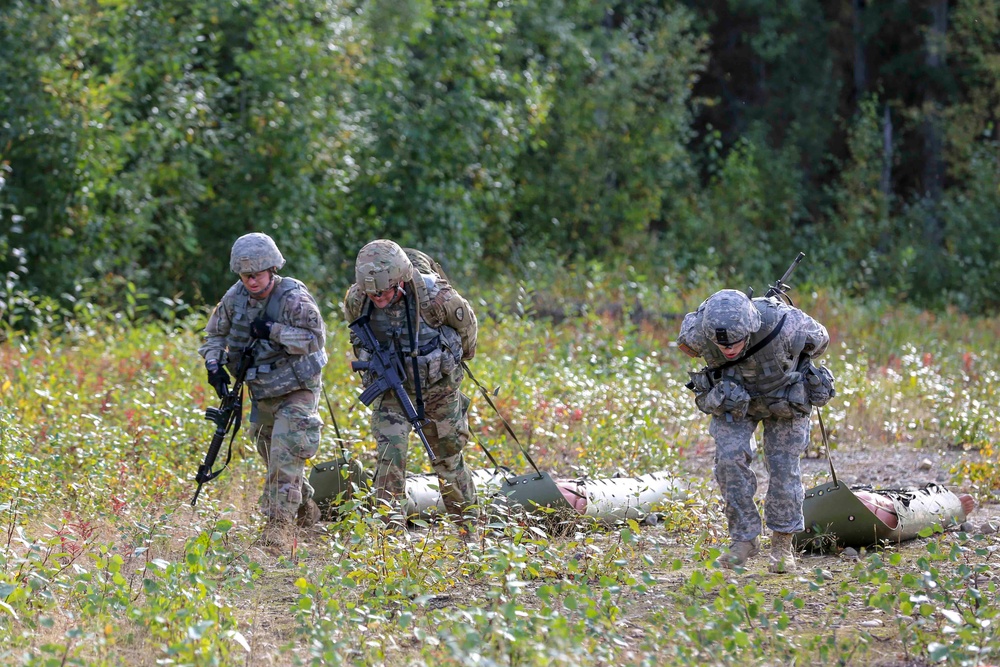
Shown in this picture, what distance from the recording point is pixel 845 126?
23.4m

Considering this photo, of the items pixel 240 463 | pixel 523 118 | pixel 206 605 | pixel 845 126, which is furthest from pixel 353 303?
pixel 845 126

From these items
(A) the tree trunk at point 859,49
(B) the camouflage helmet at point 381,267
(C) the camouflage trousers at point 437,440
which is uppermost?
(A) the tree trunk at point 859,49

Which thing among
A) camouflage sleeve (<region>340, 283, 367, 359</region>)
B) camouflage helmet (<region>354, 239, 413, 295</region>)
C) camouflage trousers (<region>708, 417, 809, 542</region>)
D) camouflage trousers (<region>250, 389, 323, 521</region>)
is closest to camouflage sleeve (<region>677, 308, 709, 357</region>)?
camouflage trousers (<region>708, 417, 809, 542</region>)

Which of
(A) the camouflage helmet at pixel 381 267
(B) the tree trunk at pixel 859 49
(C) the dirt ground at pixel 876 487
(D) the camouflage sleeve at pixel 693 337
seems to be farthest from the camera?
(B) the tree trunk at pixel 859 49

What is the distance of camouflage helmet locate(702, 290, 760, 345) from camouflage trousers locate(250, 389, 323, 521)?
2.13 meters

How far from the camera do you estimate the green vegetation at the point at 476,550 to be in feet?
13.7

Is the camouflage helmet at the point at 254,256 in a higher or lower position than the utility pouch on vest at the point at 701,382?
higher

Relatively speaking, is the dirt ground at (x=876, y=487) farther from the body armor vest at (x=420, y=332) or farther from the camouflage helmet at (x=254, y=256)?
the camouflage helmet at (x=254, y=256)

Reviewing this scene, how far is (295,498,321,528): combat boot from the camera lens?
21.2ft

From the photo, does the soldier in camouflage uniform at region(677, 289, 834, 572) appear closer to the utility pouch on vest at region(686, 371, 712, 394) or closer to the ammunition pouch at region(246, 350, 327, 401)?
the utility pouch on vest at region(686, 371, 712, 394)

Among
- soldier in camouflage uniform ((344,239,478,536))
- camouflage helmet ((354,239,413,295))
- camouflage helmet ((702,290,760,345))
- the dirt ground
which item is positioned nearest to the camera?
the dirt ground

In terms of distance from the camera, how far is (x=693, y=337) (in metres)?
5.50

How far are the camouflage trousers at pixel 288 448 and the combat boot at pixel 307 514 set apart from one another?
99 mm

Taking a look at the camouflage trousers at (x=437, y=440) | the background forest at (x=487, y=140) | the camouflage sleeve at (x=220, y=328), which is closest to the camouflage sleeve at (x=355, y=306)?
the camouflage trousers at (x=437, y=440)
